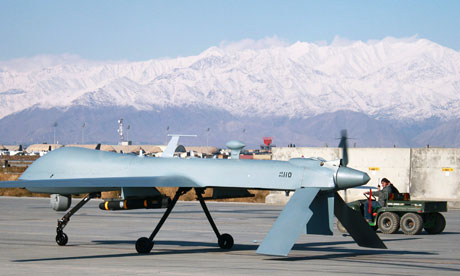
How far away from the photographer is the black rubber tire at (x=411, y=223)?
1078 inches

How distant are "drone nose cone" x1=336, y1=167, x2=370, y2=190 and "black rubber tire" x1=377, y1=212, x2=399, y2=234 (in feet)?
34.3

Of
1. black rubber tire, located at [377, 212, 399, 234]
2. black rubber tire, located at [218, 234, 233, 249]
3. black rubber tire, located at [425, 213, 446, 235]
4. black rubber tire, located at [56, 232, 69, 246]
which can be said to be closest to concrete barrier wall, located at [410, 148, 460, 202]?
black rubber tire, located at [425, 213, 446, 235]

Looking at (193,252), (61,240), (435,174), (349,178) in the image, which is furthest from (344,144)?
(435,174)

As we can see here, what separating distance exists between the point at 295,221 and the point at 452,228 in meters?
15.2

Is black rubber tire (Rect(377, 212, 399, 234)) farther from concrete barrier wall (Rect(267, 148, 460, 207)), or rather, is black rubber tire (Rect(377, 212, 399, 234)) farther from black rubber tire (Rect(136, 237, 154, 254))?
concrete barrier wall (Rect(267, 148, 460, 207))

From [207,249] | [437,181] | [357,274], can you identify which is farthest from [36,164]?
[437,181]

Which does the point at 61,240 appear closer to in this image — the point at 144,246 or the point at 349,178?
the point at 144,246

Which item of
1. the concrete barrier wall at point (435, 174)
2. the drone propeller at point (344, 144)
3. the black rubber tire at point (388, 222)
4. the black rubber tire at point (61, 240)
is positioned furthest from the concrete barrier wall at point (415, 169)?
the drone propeller at point (344, 144)

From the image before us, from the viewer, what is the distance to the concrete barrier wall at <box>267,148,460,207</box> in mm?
47062

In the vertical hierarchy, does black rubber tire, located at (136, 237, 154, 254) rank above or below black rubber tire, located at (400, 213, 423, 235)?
above

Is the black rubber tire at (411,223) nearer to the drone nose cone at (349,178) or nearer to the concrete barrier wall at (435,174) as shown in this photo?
the drone nose cone at (349,178)

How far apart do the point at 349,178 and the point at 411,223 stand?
10.7 m

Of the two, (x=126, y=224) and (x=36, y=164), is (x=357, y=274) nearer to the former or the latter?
(x=36, y=164)

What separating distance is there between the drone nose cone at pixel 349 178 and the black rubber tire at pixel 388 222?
1044 centimetres
